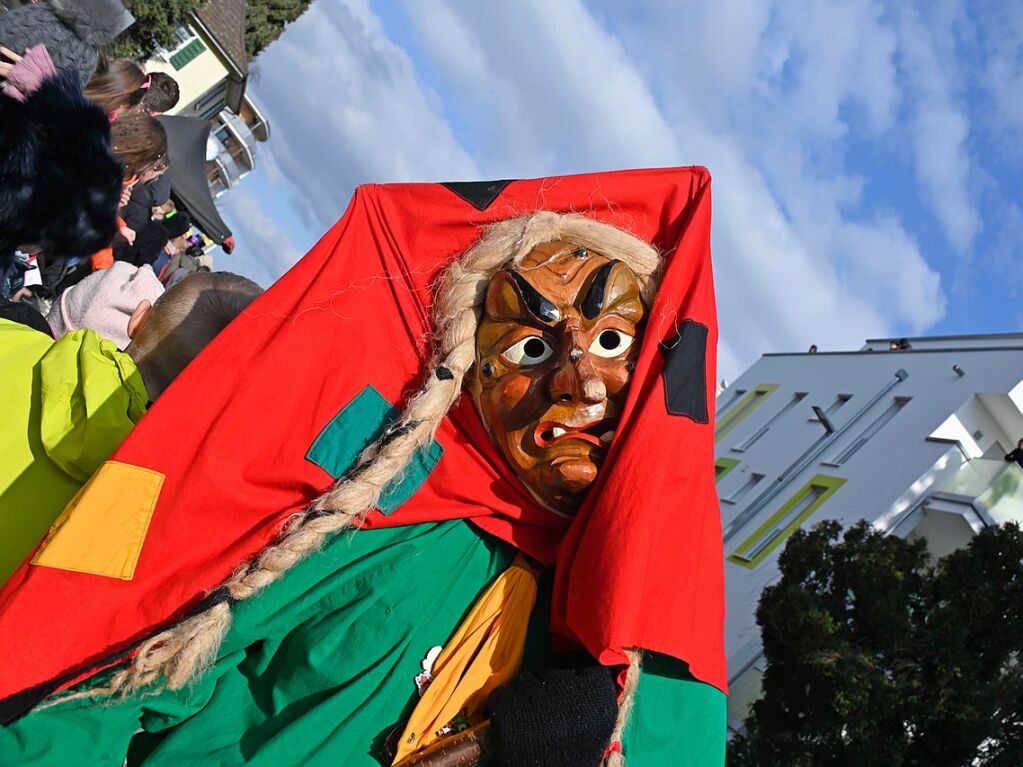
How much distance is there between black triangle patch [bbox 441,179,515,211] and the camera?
110 inches

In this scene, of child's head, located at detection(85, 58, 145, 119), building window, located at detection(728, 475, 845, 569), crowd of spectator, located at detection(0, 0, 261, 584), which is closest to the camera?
crowd of spectator, located at detection(0, 0, 261, 584)

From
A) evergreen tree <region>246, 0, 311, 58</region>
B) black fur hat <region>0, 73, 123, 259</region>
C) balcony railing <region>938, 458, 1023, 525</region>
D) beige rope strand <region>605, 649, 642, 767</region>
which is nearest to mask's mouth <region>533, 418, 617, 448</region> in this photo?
beige rope strand <region>605, 649, 642, 767</region>

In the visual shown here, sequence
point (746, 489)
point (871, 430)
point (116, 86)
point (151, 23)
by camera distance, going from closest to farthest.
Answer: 1. point (116, 86)
2. point (151, 23)
3. point (871, 430)
4. point (746, 489)

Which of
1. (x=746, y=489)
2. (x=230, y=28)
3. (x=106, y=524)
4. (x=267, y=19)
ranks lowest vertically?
(x=106, y=524)

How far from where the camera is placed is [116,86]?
2949 mm

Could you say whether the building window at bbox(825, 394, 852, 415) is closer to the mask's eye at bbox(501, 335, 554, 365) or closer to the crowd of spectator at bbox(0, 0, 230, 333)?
the mask's eye at bbox(501, 335, 554, 365)

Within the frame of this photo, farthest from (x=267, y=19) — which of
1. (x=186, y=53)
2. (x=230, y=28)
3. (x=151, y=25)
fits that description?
(x=151, y=25)

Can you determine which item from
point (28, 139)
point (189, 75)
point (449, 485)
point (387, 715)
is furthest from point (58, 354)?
point (189, 75)

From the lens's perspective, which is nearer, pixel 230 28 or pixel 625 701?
pixel 625 701

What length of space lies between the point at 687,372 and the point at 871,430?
64.2ft

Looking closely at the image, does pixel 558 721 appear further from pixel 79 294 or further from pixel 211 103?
pixel 211 103

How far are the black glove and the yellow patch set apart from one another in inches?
35.8

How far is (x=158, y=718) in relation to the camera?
215 cm

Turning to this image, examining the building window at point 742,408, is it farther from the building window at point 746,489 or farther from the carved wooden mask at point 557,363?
the carved wooden mask at point 557,363
